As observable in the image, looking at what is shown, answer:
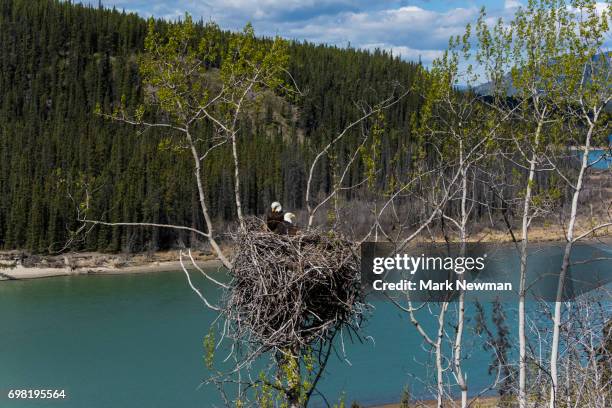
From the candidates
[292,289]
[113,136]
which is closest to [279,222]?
[292,289]

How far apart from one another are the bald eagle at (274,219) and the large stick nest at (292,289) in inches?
15.9

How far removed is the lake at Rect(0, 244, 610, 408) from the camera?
30656 millimetres

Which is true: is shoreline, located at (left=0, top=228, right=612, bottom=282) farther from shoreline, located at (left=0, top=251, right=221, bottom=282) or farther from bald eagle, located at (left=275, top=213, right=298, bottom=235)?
bald eagle, located at (left=275, top=213, right=298, bottom=235)

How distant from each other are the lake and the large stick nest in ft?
42.2

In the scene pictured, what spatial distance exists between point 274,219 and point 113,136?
94631mm

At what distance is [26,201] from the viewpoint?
76000 millimetres

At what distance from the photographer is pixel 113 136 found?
331 ft

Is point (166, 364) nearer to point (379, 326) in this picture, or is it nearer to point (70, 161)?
point (379, 326)

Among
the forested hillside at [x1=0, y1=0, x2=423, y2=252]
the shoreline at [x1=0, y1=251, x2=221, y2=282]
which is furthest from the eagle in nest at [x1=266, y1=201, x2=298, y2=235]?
the shoreline at [x1=0, y1=251, x2=221, y2=282]

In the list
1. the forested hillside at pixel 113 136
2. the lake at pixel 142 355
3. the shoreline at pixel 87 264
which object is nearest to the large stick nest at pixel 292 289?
the lake at pixel 142 355

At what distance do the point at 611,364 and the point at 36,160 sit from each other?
284ft

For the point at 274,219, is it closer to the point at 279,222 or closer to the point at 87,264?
the point at 279,222

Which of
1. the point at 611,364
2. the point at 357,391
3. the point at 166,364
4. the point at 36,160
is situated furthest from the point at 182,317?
the point at 36,160

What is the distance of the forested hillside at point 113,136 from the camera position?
7656 cm
